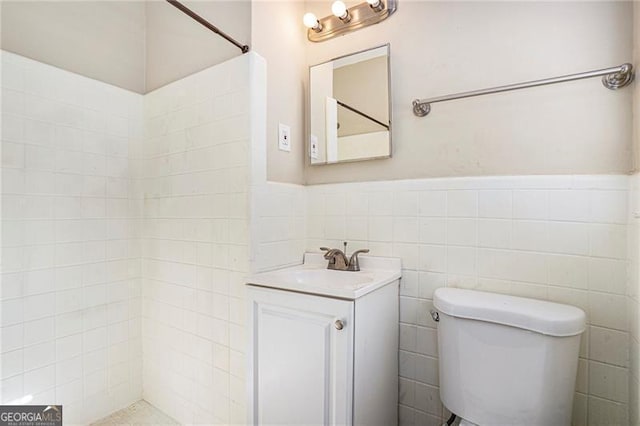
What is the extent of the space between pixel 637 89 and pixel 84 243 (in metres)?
2.35

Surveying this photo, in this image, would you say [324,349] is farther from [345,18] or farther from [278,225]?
[345,18]

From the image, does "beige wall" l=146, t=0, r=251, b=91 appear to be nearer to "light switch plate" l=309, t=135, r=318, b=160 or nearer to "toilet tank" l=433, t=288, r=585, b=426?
"light switch plate" l=309, t=135, r=318, b=160

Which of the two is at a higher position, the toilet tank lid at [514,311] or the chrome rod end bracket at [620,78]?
the chrome rod end bracket at [620,78]

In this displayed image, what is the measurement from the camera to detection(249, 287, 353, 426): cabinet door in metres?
1.06

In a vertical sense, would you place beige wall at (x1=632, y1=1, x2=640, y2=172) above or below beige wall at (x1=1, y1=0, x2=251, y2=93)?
below

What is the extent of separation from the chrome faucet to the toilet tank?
0.43m

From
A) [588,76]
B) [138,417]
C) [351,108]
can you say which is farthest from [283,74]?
[138,417]

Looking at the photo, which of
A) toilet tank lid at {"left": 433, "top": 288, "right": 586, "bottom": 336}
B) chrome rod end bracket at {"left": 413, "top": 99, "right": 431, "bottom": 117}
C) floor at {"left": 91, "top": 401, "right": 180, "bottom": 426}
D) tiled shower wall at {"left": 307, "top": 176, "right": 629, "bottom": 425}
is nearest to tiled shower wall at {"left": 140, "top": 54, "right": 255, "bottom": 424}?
floor at {"left": 91, "top": 401, "right": 180, "bottom": 426}

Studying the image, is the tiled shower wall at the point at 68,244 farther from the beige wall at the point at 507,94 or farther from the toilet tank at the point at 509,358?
the toilet tank at the point at 509,358

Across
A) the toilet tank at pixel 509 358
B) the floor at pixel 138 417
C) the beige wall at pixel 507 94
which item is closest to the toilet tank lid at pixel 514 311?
the toilet tank at pixel 509 358

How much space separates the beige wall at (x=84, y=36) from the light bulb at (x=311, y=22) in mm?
1009

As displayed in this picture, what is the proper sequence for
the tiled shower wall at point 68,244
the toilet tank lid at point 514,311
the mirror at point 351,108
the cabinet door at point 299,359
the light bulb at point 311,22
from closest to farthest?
1. the toilet tank lid at point 514,311
2. the cabinet door at point 299,359
3. the tiled shower wall at point 68,244
4. the mirror at point 351,108
5. the light bulb at point 311,22

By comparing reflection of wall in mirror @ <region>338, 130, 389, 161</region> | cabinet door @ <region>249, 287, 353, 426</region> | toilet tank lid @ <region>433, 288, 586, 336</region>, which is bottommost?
cabinet door @ <region>249, 287, 353, 426</region>

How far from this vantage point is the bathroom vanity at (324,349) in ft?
3.50
